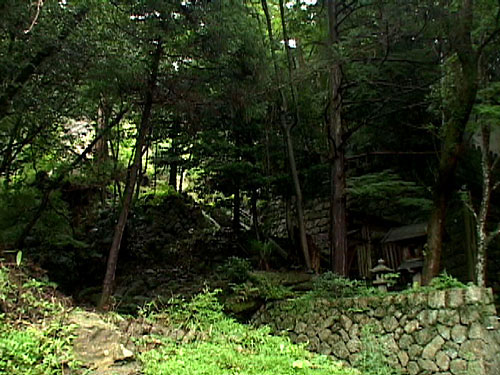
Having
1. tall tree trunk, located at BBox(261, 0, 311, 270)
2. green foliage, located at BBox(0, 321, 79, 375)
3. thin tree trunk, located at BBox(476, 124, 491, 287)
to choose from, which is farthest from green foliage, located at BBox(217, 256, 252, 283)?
green foliage, located at BBox(0, 321, 79, 375)

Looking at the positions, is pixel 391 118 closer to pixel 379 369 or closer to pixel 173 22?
pixel 173 22

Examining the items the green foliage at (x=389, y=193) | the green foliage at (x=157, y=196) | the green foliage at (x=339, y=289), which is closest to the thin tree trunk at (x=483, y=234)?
the green foliage at (x=339, y=289)

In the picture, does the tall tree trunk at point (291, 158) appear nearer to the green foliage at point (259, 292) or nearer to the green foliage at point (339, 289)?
the green foliage at point (259, 292)

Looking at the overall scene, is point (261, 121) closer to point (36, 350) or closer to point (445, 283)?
point (445, 283)

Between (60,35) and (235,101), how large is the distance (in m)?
3.08

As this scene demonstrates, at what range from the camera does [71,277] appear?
9844mm

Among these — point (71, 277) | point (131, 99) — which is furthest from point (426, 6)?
point (71, 277)

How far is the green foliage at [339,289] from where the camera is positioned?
6.47m

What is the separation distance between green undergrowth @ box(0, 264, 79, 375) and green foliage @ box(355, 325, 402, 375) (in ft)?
11.0

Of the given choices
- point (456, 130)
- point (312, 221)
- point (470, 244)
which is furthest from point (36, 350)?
point (312, 221)

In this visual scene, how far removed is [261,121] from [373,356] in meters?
6.50

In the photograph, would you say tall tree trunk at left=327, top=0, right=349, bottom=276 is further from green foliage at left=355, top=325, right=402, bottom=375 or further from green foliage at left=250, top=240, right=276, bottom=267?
green foliage at left=355, top=325, right=402, bottom=375

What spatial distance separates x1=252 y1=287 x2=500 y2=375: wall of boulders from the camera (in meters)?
4.77

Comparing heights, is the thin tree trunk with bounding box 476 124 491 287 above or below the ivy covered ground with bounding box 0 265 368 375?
above
